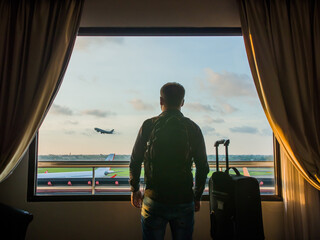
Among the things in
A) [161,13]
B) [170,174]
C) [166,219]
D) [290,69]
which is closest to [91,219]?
[166,219]

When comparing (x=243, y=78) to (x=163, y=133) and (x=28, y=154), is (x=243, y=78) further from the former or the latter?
(x=28, y=154)

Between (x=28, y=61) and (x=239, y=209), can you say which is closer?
(x=239, y=209)

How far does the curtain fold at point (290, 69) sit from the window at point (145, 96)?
27 centimetres

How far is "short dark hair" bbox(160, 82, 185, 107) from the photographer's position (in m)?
1.32

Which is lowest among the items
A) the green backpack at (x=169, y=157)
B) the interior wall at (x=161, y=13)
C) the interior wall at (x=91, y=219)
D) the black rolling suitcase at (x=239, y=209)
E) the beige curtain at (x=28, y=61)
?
the interior wall at (x=91, y=219)

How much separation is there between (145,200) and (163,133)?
1.19 feet

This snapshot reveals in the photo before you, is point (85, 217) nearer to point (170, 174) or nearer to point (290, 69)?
point (170, 174)

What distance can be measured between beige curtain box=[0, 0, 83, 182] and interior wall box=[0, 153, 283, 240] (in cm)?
43

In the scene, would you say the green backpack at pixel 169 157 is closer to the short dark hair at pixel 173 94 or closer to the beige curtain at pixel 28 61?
the short dark hair at pixel 173 94

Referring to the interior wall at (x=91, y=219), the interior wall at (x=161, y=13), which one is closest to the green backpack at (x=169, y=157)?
the interior wall at (x=91, y=219)

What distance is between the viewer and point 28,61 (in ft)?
6.91

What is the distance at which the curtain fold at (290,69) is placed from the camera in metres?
2.01

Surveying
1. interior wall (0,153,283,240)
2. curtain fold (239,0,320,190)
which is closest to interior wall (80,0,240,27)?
curtain fold (239,0,320,190)

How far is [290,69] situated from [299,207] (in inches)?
45.8
